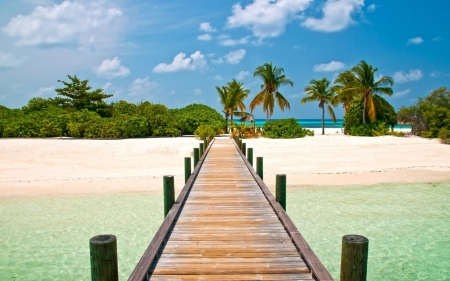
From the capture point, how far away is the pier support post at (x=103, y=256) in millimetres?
3500

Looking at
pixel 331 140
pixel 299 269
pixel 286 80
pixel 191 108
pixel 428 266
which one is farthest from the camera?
pixel 286 80

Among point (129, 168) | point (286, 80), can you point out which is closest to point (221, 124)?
point (286, 80)

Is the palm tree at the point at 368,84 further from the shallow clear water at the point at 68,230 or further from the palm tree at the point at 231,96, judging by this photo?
the shallow clear water at the point at 68,230

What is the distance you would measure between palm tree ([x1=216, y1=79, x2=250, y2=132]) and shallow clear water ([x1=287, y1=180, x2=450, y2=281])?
81.3ft

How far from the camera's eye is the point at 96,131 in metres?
28.2

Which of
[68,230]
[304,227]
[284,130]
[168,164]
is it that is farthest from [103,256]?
[284,130]

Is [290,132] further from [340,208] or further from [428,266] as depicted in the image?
[428,266]

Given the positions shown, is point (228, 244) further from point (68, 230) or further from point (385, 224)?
point (385, 224)

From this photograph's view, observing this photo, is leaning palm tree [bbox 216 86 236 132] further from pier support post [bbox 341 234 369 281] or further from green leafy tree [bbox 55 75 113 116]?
pier support post [bbox 341 234 369 281]

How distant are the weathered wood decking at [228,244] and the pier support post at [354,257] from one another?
422 millimetres

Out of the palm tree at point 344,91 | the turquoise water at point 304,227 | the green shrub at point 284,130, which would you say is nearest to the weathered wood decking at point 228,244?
the turquoise water at point 304,227

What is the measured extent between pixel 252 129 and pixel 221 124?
10.3 ft

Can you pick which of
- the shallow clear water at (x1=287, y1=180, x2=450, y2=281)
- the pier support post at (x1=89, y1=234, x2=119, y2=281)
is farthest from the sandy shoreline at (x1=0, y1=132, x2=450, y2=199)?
the pier support post at (x1=89, y1=234, x2=119, y2=281)

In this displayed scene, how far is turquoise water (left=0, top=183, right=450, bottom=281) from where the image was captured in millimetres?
7105
